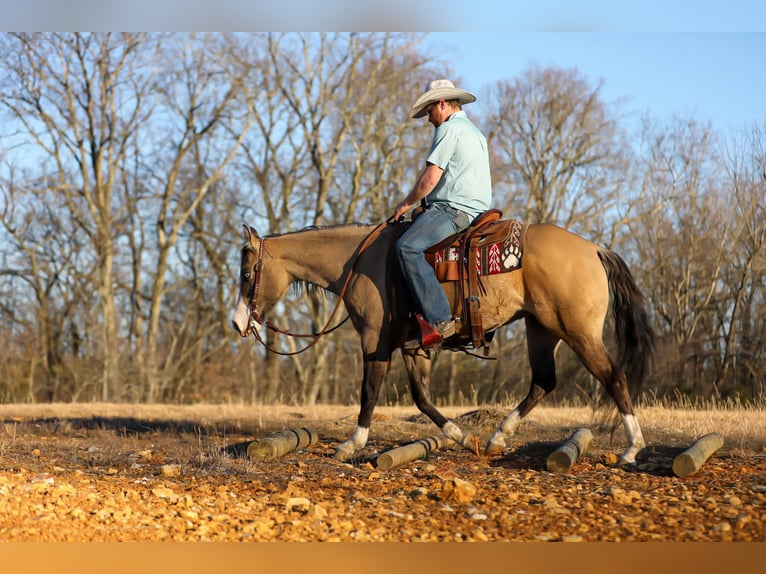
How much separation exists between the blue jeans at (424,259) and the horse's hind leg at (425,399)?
2.72ft

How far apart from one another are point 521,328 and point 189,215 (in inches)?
499

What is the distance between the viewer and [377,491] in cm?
592

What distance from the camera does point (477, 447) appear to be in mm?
7555

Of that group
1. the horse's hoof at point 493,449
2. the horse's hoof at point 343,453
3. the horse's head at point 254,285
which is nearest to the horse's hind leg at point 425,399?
the horse's hoof at point 493,449

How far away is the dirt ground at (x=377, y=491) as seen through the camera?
4730mm

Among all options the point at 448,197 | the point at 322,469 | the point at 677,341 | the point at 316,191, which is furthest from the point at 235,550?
the point at 316,191

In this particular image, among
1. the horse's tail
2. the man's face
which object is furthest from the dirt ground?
the man's face

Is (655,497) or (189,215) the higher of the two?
(189,215)

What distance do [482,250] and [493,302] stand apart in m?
0.47

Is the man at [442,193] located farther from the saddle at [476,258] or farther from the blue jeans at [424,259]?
the saddle at [476,258]

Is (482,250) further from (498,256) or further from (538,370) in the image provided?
(538,370)

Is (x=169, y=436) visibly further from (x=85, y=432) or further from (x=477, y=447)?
(x=477, y=447)

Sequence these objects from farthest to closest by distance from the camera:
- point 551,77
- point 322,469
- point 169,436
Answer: point 551,77 → point 169,436 → point 322,469

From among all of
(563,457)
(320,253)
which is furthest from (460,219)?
(563,457)
